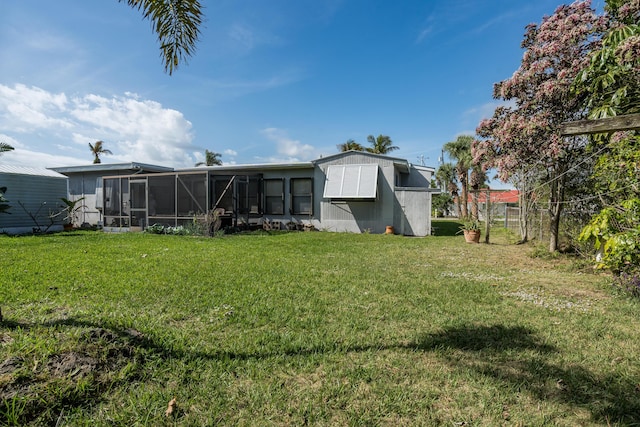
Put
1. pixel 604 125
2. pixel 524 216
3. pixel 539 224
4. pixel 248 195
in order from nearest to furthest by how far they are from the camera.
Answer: pixel 604 125 < pixel 539 224 < pixel 524 216 < pixel 248 195

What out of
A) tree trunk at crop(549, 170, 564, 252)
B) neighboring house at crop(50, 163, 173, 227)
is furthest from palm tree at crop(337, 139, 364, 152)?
tree trunk at crop(549, 170, 564, 252)

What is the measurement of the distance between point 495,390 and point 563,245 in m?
7.87

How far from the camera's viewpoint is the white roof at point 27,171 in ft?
45.1

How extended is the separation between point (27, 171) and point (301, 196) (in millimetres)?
12712

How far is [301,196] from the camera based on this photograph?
46.2ft

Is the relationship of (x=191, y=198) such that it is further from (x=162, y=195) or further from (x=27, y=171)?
(x=27, y=171)

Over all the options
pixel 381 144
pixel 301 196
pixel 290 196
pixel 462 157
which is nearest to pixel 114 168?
pixel 290 196

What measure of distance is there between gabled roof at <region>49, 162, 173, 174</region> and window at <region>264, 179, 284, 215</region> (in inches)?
214

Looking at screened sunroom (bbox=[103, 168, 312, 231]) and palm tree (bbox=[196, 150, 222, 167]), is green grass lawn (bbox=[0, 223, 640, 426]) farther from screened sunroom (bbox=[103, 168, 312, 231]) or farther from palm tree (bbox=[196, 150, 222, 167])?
palm tree (bbox=[196, 150, 222, 167])

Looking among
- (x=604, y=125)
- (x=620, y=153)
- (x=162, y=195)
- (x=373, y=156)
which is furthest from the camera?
(x=162, y=195)

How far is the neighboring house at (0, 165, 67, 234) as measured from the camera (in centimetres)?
1362

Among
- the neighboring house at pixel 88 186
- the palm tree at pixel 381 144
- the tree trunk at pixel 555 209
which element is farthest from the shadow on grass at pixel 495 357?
the palm tree at pixel 381 144

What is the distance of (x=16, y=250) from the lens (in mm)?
7723

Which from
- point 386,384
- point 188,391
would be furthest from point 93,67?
point 386,384
